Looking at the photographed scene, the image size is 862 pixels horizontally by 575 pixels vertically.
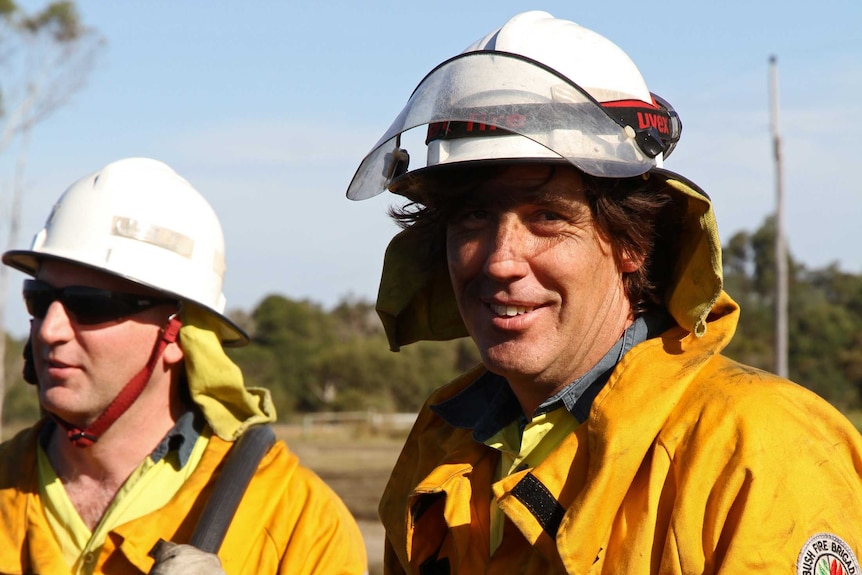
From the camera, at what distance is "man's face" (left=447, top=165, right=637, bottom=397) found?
2.40 m

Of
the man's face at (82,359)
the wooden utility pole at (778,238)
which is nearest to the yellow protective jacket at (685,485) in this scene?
the man's face at (82,359)

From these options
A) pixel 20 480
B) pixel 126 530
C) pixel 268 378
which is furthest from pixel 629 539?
pixel 268 378

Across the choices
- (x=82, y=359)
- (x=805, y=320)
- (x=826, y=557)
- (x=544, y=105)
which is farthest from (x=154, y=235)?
(x=805, y=320)

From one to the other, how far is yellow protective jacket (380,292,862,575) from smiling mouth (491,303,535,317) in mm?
250

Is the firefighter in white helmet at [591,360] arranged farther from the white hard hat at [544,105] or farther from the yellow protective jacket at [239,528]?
the yellow protective jacket at [239,528]

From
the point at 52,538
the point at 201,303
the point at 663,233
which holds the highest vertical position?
the point at 663,233

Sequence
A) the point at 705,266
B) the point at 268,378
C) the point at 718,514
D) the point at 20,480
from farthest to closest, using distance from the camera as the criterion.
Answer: the point at 268,378
the point at 20,480
the point at 705,266
the point at 718,514

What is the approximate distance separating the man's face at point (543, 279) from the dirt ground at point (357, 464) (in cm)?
841

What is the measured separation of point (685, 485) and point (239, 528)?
1.70m

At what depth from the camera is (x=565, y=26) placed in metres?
2.51

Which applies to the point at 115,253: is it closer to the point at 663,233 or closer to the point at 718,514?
the point at 663,233

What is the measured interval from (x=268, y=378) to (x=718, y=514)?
37.0 metres

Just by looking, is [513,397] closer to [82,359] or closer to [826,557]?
[826,557]

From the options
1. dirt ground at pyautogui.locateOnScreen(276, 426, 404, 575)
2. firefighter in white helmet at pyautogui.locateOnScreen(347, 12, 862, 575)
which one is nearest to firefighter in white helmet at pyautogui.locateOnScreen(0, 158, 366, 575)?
firefighter in white helmet at pyautogui.locateOnScreen(347, 12, 862, 575)
